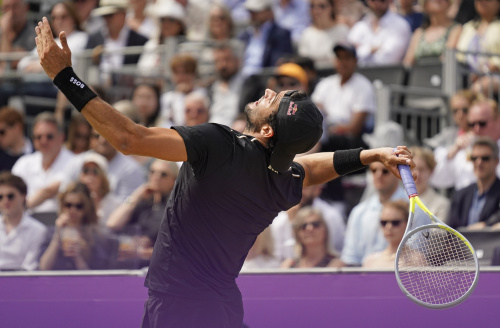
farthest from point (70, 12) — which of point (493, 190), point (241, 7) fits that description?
point (493, 190)

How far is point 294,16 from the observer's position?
1031 cm

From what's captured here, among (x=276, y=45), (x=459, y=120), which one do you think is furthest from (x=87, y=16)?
(x=459, y=120)

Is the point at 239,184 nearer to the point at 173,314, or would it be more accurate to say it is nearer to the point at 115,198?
the point at 173,314

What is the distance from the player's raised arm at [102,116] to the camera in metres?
3.63

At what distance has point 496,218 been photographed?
6602mm

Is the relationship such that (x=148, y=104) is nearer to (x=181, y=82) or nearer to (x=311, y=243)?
(x=181, y=82)

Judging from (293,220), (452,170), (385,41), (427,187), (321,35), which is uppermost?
(321,35)

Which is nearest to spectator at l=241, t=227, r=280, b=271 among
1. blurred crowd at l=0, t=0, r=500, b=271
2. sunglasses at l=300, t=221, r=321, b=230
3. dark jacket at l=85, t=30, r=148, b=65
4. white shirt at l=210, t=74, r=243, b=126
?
blurred crowd at l=0, t=0, r=500, b=271

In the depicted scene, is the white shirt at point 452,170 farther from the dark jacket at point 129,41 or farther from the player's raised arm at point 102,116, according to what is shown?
the player's raised arm at point 102,116

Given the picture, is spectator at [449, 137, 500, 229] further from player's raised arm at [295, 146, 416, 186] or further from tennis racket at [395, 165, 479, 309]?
player's raised arm at [295, 146, 416, 186]

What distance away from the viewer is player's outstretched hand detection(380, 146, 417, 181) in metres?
4.17

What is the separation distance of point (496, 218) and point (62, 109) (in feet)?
16.3

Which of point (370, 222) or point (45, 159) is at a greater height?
point (45, 159)

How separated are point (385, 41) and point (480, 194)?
110 inches
